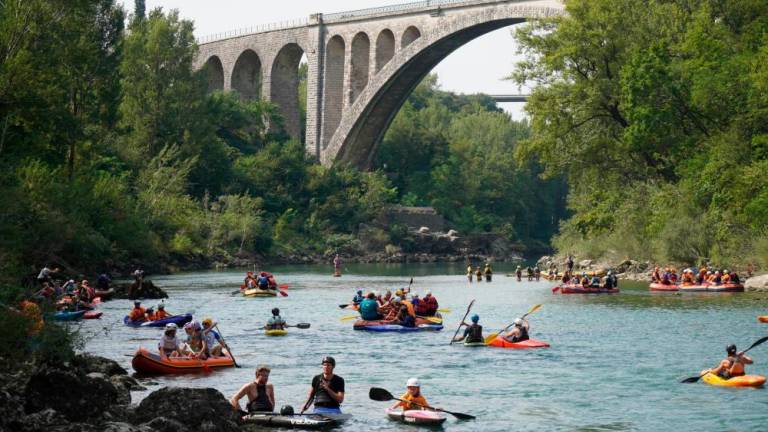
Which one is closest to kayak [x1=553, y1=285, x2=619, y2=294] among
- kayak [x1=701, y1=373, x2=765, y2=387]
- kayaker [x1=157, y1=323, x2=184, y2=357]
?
kayak [x1=701, y1=373, x2=765, y2=387]

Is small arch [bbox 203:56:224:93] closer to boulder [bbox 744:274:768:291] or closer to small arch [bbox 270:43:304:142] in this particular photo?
small arch [bbox 270:43:304:142]

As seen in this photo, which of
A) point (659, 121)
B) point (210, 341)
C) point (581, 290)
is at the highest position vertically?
point (659, 121)

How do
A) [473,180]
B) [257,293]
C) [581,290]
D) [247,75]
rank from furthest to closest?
[473,180]
[247,75]
[581,290]
[257,293]

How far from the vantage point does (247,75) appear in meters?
92.4

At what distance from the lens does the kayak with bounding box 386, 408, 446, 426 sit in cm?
1928

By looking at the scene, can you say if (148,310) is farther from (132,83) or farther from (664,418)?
(132,83)

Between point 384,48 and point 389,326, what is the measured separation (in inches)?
1824

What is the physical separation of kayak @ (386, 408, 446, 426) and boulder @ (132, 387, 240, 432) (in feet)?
10.7

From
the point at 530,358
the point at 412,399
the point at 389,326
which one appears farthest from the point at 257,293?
the point at 412,399

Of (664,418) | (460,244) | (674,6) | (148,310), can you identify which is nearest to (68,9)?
(148,310)

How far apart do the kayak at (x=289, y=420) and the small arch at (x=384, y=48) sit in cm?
5817

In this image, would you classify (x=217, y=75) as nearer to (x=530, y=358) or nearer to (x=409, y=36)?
(x=409, y=36)

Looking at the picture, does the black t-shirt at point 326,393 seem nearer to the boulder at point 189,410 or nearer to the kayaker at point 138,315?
the boulder at point 189,410

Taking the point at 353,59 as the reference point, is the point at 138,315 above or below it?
below
